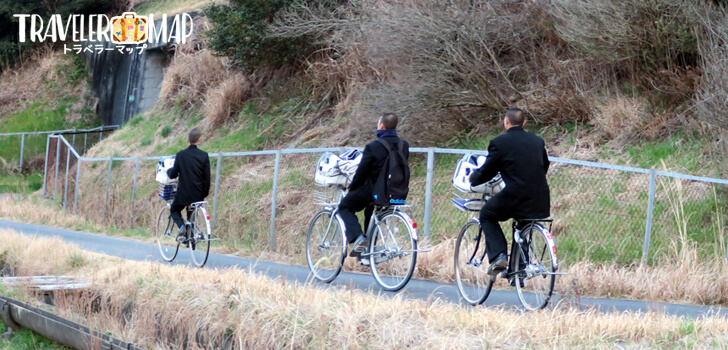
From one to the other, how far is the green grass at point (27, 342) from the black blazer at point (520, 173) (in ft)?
14.5

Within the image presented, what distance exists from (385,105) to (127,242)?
215 inches

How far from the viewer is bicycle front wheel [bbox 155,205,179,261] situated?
12.9 metres

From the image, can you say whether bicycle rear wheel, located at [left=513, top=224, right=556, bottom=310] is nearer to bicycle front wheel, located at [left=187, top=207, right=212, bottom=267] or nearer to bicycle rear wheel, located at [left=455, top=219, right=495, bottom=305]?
bicycle rear wheel, located at [left=455, top=219, right=495, bottom=305]

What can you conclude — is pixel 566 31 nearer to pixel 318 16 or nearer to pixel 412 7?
pixel 412 7

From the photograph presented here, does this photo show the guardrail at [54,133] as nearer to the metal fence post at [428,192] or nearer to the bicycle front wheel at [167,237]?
the bicycle front wheel at [167,237]

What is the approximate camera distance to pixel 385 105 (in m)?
17.2

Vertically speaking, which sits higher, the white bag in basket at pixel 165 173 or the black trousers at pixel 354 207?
the white bag in basket at pixel 165 173

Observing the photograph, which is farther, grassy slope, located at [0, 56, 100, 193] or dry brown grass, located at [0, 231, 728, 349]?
grassy slope, located at [0, 56, 100, 193]

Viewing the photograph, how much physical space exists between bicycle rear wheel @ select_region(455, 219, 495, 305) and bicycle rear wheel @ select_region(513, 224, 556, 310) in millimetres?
379

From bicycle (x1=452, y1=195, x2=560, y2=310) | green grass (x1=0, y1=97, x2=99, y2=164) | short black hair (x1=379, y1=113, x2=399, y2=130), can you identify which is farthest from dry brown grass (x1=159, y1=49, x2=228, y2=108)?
bicycle (x1=452, y1=195, x2=560, y2=310)

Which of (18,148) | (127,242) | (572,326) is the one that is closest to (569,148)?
(127,242)

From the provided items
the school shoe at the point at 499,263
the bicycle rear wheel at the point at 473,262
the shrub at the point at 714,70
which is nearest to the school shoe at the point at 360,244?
the bicycle rear wheel at the point at 473,262

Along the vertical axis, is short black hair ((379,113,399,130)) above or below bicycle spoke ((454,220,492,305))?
above

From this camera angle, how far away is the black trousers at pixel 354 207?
31.3 feet
